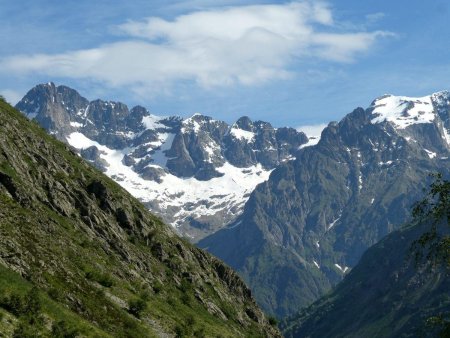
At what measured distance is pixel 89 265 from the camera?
71.4 m

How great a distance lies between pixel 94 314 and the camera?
5600 cm

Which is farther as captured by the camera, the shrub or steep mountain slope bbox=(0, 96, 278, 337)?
the shrub

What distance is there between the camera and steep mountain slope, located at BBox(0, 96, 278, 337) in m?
50.8

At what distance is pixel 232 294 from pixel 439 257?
87.7m

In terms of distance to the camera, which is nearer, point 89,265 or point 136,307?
point 136,307

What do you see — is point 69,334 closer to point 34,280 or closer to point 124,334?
point 34,280

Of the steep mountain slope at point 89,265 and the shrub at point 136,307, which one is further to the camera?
the shrub at point 136,307

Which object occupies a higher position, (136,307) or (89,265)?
(89,265)

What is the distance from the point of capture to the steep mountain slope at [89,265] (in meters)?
50.8

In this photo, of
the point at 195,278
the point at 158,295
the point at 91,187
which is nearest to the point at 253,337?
the point at 195,278

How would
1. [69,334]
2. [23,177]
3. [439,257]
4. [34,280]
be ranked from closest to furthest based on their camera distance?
[439,257] → [69,334] → [34,280] → [23,177]

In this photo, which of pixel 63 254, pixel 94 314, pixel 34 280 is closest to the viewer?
pixel 34 280

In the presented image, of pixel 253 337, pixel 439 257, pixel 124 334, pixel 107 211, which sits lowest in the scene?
pixel 253 337

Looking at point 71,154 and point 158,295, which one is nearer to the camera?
point 158,295
